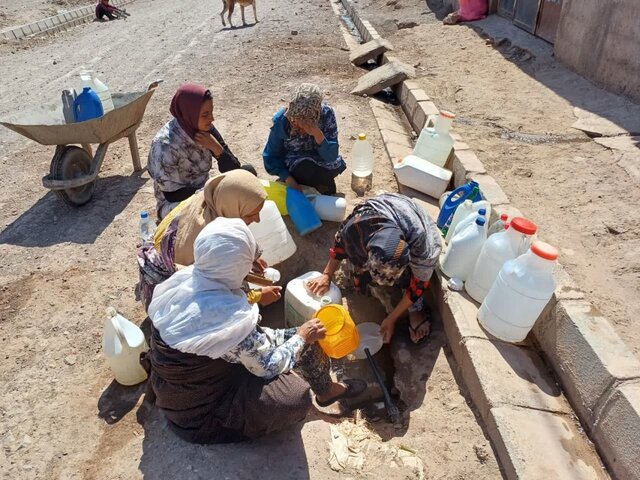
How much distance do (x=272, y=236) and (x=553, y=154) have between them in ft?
9.69

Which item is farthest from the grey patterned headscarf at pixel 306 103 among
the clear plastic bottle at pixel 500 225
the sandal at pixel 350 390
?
the sandal at pixel 350 390

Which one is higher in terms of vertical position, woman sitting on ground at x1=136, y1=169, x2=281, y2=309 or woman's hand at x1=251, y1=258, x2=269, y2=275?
woman sitting on ground at x1=136, y1=169, x2=281, y2=309

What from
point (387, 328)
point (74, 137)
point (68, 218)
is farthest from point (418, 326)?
point (74, 137)

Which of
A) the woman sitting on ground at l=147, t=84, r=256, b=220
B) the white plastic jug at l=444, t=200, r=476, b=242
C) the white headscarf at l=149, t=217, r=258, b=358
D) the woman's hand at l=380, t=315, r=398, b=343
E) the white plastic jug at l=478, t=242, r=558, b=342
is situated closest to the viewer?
the white headscarf at l=149, t=217, r=258, b=358

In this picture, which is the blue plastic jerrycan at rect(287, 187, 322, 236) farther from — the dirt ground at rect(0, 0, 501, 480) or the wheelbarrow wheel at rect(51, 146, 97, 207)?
the wheelbarrow wheel at rect(51, 146, 97, 207)

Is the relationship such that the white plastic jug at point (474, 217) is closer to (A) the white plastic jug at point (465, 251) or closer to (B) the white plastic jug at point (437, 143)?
A: (A) the white plastic jug at point (465, 251)

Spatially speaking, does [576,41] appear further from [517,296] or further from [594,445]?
[594,445]

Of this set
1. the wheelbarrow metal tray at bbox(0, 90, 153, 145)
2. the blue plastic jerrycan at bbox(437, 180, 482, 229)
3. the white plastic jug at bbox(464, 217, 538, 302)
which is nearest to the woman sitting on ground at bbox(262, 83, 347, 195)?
the blue plastic jerrycan at bbox(437, 180, 482, 229)

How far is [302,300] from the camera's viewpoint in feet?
9.73

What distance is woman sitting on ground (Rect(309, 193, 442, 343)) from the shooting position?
8.09 feet

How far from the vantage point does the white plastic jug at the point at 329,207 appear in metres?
3.70

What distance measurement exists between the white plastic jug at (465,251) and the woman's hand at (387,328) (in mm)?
486

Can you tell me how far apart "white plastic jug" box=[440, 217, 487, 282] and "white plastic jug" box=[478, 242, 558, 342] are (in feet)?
1.09

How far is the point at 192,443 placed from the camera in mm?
2258
